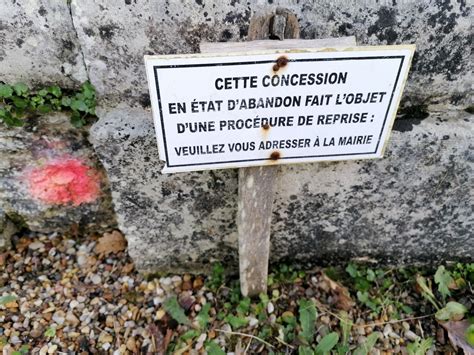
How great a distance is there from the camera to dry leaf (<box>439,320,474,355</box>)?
1551 mm

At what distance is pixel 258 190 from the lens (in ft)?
4.23

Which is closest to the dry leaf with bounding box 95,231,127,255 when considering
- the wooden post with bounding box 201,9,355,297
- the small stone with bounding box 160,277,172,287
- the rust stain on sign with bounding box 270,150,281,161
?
the small stone with bounding box 160,277,172,287

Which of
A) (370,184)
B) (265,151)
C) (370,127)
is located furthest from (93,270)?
(370,127)

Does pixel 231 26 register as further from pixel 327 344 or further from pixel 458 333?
pixel 458 333

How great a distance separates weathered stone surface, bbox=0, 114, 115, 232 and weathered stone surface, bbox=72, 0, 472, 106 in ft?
1.32

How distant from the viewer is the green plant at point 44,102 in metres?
1.33

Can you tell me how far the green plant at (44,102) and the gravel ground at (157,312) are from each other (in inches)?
26.2

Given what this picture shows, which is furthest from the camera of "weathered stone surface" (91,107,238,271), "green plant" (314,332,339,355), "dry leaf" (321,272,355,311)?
"dry leaf" (321,272,355,311)

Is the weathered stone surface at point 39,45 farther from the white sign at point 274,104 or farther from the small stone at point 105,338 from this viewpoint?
the small stone at point 105,338

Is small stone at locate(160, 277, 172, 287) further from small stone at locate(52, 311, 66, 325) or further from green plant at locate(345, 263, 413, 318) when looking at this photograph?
green plant at locate(345, 263, 413, 318)

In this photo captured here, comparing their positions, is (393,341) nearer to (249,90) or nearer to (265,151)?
(265,151)

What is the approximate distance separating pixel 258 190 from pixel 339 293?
0.70 m

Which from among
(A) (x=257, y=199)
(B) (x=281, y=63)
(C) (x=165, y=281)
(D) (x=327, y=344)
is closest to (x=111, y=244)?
(C) (x=165, y=281)

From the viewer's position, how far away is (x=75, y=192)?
5.47 feet
